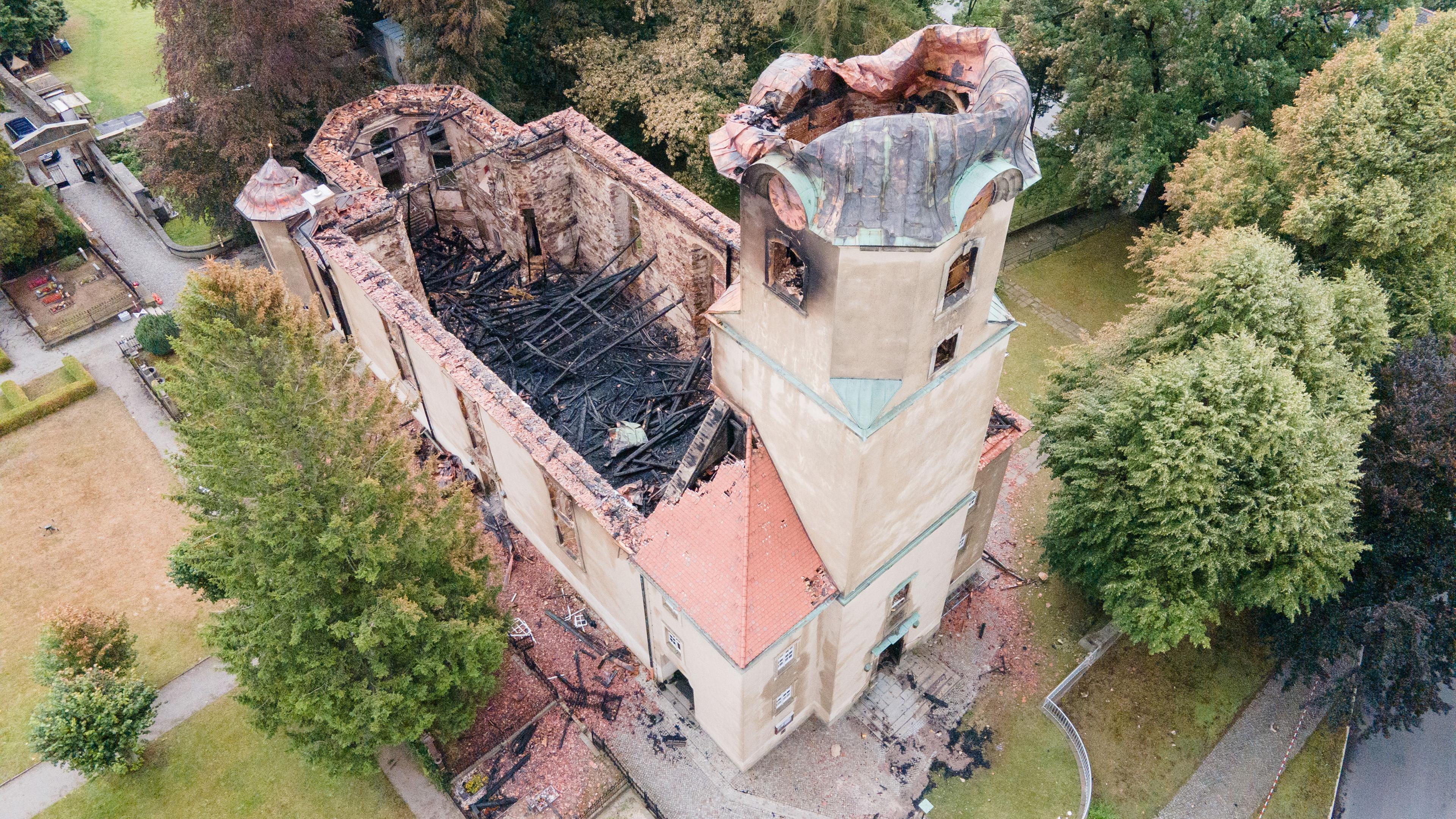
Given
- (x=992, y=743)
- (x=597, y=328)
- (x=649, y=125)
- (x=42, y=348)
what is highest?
(x=649, y=125)

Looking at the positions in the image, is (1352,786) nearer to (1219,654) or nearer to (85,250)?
(1219,654)

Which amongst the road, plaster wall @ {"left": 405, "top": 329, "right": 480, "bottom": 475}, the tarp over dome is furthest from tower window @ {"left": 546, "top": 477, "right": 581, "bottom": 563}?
the road

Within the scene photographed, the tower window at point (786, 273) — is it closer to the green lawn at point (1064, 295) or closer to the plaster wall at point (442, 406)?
the plaster wall at point (442, 406)

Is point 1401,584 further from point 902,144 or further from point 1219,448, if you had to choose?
point 902,144

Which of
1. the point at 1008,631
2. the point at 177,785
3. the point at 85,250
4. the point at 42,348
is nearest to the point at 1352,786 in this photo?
the point at 1008,631

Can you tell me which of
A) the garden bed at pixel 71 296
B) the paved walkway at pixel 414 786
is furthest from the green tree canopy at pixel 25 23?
the paved walkway at pixel 414 786

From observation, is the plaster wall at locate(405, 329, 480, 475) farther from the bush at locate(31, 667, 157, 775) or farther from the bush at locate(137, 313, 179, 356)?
the bush at locate(137, 313, 179, 356)
